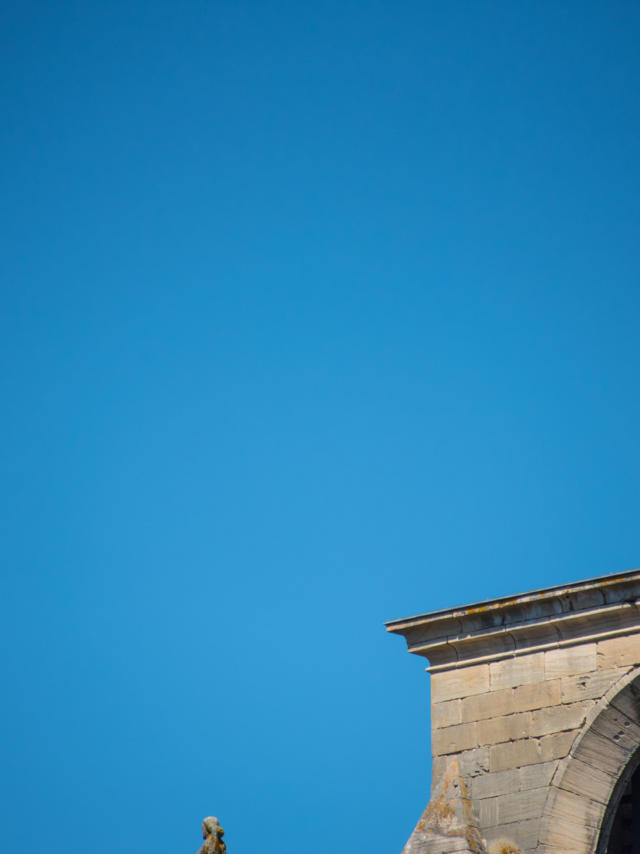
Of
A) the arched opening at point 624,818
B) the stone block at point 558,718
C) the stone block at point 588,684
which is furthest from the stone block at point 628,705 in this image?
the arched opening at point 624,818

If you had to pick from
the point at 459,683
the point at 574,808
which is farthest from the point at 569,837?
the point at 459,683

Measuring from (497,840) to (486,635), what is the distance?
2.27 metres

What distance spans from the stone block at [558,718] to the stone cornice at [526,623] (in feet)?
2.35

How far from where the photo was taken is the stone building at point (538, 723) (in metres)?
17.7

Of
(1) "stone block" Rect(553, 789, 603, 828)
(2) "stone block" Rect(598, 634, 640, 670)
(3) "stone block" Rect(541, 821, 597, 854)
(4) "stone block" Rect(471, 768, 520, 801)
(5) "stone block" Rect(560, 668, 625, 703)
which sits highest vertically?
(2) "stone block" Rect(598, 634, 640, 670)

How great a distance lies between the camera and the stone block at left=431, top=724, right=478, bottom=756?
60.8ft

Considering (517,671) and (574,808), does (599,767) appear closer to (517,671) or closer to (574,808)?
(574,808)

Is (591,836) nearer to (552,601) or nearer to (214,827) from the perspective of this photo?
(552,601)

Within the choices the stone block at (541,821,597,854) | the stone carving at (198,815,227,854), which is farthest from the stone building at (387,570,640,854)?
the stone carving at (198,815,227,854)

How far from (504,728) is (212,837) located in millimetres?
3414

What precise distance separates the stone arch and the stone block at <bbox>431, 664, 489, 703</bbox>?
1.42 metres

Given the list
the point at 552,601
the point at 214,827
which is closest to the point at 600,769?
the point at 552,601

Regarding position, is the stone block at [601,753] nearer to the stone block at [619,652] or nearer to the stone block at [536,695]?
the stone block at [536,695]

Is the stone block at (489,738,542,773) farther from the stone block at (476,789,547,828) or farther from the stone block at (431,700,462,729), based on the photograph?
the stone block at (431,700,462,729)
